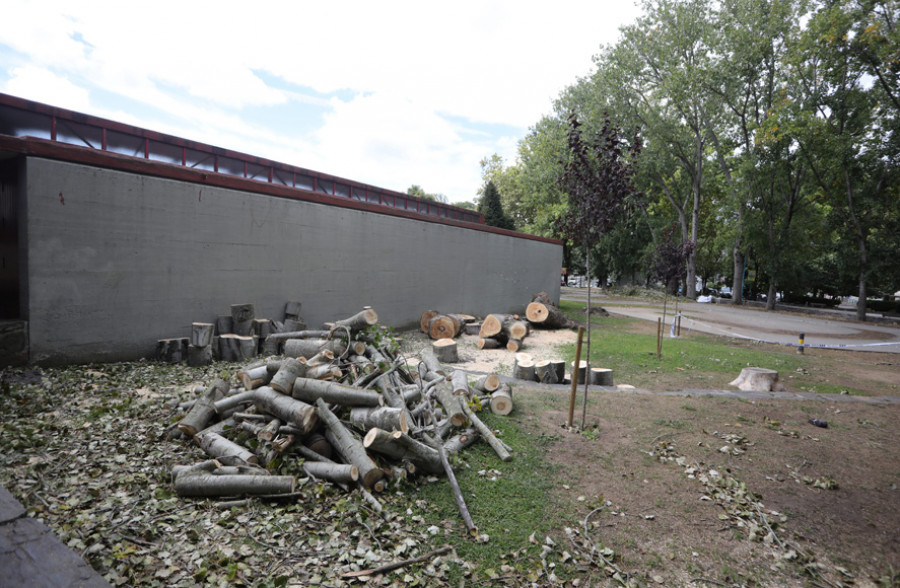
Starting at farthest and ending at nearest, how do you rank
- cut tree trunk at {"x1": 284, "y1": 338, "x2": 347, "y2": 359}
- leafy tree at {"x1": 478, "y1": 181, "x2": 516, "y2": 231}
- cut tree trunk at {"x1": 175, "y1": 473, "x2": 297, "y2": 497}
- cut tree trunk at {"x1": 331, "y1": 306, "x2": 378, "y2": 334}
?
leafy tree at {"x1": 478, "y1": 181, "x2": 516, "y2": 231} < cut tree trunk at {"x1": 331, "y1": 306, "x2": 378, "y2": 334} < cut tree trunk at {"x1": 284, "y1": 338, "x2": 347, "y2": 359} < cut tree trunk at {"x1": 175, "y1": 473, "x2": 297, "y2": 497}

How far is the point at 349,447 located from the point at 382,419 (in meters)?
0.44

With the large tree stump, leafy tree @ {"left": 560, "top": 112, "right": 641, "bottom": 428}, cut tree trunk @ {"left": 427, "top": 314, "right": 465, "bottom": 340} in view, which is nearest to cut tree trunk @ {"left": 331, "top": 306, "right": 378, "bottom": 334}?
leafy tree @ {"left": 560, "top": 112, "right": 641, "bottom": 428}

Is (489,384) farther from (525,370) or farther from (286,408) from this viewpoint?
(286,408)

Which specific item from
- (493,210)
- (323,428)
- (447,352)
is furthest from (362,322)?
(493,210)

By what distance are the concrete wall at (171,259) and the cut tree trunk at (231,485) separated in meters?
4.59

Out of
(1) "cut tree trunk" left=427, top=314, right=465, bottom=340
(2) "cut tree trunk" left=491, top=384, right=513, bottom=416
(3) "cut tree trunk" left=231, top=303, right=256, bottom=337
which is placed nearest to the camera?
(2) "cut tree trunk" left=491, top=384, right=513, bottom=416

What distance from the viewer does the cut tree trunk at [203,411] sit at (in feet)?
14.0

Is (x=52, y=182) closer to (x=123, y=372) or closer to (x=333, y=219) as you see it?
(x=123, y=372)

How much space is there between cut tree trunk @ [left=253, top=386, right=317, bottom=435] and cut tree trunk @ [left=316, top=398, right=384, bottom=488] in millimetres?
130

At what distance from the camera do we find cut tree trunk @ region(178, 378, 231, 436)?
14.0 ft

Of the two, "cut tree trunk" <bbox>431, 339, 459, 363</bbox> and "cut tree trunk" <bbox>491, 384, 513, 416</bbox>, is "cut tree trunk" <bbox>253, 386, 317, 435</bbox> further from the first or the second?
"cut tree trunk" <bbox>431, 339, 459, 363</bbox>

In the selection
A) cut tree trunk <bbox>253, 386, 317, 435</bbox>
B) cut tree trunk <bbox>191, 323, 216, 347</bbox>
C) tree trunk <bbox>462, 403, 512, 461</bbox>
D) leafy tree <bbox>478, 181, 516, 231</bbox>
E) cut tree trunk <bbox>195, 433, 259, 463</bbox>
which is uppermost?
leafy tree <bbox>478, 181, 516, 231</bbox>

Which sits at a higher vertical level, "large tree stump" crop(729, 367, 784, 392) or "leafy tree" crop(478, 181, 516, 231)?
"leafy tree" crop(478, 181, 516, 231)

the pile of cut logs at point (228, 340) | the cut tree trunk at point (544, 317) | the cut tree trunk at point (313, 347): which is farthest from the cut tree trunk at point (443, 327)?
the cut tree trunk at point (313, 347)
